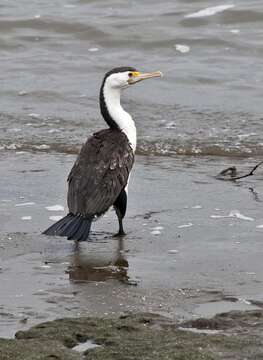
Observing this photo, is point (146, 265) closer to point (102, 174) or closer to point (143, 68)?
point (102, 174)

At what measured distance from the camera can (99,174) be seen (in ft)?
28.6

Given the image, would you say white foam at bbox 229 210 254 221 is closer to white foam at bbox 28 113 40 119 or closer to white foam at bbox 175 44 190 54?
white foam at bbox 28 113 40 119

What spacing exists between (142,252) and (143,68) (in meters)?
8.84

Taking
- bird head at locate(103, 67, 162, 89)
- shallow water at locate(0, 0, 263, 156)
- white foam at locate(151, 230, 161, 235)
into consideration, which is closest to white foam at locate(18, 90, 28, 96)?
shallow water at locate(0, 0, 263, 156)

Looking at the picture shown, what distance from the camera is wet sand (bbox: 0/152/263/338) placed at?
21.8ft

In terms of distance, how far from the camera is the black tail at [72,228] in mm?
7949

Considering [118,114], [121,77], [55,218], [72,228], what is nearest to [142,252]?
[72,228]

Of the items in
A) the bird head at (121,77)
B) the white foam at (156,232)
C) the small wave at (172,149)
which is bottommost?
the small wave at (172,149)

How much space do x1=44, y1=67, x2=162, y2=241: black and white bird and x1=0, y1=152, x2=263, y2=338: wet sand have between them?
21cm

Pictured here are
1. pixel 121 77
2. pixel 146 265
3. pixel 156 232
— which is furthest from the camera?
pixel 121 77

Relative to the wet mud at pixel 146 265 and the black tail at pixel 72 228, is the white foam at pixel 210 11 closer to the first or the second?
the wet mud at pixel 146 265

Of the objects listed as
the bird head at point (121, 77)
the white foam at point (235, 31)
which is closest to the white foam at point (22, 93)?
the white foam at point (235, 31)

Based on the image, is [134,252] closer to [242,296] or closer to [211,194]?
[242,296]

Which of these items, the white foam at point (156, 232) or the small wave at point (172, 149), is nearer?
the white foam at point (156, 232)
